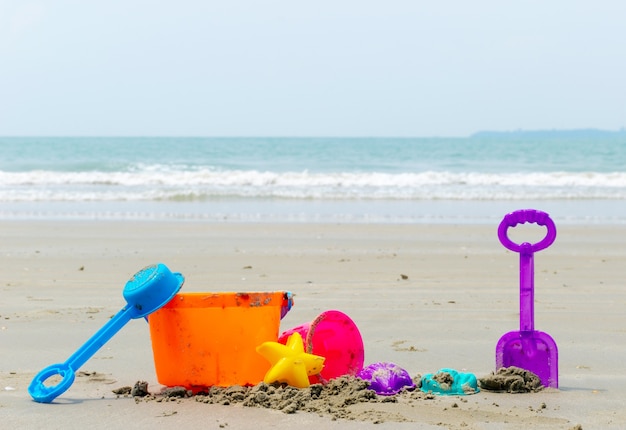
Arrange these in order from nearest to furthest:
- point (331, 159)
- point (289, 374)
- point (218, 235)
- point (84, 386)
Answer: point (289, 374) → point (84, 386) → point (218, 235) → point (331, 159)

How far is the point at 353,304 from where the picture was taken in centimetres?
594

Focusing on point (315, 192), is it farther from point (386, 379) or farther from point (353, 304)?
point (386, 379)

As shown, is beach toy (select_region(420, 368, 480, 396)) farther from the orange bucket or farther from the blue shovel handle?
the blue shovel handle

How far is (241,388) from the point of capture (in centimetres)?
345

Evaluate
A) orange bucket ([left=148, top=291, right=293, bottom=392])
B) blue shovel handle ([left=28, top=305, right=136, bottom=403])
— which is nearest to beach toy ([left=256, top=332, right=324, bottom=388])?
orange bucket ([left=148, top=291, right=293, bottom=392])

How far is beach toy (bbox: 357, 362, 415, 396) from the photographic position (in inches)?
139

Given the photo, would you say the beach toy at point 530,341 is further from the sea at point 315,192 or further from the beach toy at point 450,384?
the sea at point 315,192

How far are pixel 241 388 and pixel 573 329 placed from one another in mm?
2476

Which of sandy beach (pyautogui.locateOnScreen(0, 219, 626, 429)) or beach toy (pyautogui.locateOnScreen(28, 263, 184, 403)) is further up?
beach toy (pyautogui.locateOnScreen(28, 263, 184, 403))

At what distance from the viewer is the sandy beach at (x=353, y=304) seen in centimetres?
327

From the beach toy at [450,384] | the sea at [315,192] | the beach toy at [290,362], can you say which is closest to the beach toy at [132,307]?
the beach toy at [290,362]

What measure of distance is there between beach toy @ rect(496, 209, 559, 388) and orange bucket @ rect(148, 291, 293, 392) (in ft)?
3.36

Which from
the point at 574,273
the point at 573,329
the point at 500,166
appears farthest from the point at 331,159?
the point at 573,329

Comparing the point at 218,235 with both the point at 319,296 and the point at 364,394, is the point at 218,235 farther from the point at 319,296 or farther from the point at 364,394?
the point at 364,394
